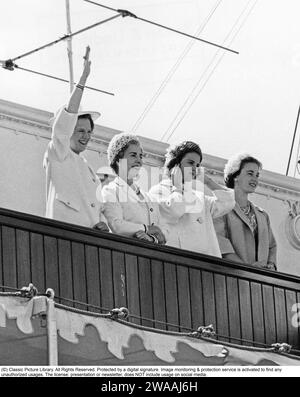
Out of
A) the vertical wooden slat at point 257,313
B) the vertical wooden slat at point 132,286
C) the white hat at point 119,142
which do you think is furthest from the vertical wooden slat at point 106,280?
the vertical wooden slat at point 257,313

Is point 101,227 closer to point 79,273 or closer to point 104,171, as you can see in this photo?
point 79,273

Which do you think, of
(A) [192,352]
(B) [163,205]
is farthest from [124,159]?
(A) [192,352]

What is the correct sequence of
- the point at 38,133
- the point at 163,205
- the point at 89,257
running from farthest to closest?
the point at 38,133 → the point at 163,205 → the point at 89,257

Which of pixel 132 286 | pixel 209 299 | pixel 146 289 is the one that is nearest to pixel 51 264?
pixel 132 286

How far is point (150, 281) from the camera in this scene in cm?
2164

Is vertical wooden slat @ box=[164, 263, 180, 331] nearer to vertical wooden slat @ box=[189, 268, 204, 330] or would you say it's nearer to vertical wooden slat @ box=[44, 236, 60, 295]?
vertical wooden slat @ box=[189, 268, 204, 330]

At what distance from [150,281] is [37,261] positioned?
59.9 inches

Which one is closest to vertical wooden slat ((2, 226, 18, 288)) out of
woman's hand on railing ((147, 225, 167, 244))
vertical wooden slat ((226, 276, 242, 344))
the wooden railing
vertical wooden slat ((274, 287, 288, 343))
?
the wooden railing

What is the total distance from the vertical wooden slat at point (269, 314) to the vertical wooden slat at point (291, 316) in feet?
0.82

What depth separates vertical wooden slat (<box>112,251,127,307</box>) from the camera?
21.2 metres

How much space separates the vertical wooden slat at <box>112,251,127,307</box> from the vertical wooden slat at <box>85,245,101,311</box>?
243 mm
